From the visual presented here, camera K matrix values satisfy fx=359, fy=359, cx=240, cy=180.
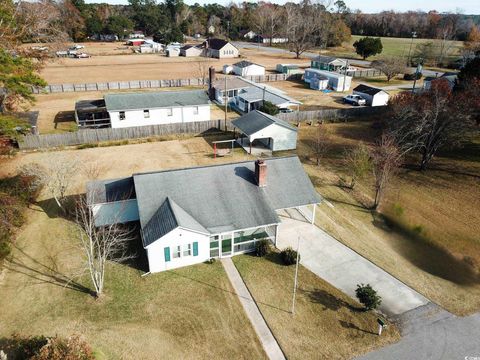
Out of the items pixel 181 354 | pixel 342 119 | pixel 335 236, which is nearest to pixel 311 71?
pixel 342 119

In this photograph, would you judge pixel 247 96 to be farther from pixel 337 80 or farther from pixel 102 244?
pixel 102 244

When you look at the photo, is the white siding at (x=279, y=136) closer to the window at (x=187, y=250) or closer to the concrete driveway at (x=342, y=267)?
the concrete driveway at (x=342, y=267)

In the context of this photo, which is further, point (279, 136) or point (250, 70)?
point (250, 70)

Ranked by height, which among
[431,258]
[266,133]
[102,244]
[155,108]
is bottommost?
[431,258]

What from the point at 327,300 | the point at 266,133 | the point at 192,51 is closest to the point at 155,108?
the point at 266,133

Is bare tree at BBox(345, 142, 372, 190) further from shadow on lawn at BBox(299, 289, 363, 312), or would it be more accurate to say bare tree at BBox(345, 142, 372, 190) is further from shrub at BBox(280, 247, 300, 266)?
shadow on lawn at BBox(299, 289, 363, 312)

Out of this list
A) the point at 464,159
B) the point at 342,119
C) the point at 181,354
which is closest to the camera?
the point at 181,354

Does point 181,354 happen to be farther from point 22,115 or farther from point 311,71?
point 311,71
